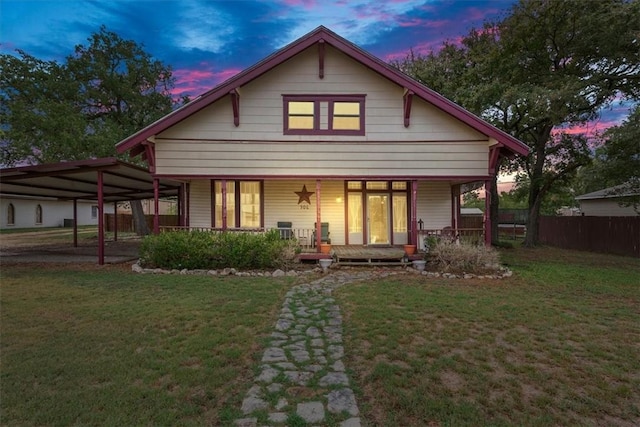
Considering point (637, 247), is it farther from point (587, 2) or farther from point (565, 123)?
point (587, 2)

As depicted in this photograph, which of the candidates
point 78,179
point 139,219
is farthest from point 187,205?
point 139,219

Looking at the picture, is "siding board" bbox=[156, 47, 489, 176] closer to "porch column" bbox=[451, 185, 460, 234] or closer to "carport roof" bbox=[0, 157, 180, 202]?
"carport roof" bbox=[0, 157, 180, 202]

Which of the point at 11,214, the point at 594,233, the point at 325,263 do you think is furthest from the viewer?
the point at 11,214

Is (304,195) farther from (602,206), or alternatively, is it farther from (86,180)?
(602,206)

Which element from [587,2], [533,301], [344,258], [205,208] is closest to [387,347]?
[533,301]

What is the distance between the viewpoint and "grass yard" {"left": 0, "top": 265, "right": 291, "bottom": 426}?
119 inches

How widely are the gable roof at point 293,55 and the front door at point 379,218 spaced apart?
4.06 m

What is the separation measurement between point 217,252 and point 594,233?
18.3 m

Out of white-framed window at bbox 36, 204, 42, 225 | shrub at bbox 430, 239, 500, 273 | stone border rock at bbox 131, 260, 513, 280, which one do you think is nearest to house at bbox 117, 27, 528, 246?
shrub at bbox 430, 239, 500, 273

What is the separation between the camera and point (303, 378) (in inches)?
144

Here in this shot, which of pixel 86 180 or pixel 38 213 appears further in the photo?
pixel 38 213

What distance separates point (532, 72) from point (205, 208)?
1569 centimetres

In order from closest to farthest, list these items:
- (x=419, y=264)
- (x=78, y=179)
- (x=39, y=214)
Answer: (x=419, y=264), (x=78, y=179), (x=39, y=214)

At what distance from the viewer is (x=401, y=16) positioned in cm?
1311
